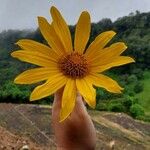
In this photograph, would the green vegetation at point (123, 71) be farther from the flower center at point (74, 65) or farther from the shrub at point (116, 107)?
the flower center at point (74, 65)

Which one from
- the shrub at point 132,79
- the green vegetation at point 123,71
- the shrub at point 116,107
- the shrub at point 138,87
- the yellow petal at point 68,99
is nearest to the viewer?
the yellow petal at point 68,99

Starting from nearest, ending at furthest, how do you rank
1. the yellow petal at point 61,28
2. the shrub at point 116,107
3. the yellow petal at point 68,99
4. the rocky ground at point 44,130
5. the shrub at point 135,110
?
the yellow petal at point 68,99, the yellow petal at point 61,28, the rocky ground at point 44,130, the shrub at point 116,107, the shrub at point 135,110

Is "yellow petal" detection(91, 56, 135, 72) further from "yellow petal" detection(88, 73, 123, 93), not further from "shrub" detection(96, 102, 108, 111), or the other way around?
"shrub" detection(96, 102, 108, 111)

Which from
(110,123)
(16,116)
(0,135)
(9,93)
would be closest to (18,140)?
(0,135)

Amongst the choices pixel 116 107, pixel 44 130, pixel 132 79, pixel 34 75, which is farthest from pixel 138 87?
pixel 34 75

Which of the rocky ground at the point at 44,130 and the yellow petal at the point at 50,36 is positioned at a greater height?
the yellow petal at the point at 50,36

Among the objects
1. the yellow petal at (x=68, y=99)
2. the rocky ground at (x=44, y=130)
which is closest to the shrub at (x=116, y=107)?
the rocky ground at (x=44, y=130)

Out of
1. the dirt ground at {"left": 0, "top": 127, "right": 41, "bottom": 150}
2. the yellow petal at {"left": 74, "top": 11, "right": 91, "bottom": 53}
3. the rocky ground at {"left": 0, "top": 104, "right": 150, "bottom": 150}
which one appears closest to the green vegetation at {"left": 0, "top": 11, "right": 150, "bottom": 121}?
the rocky ground at {"left": 0, "top": 104, "right": 150, "bottom": 150}
